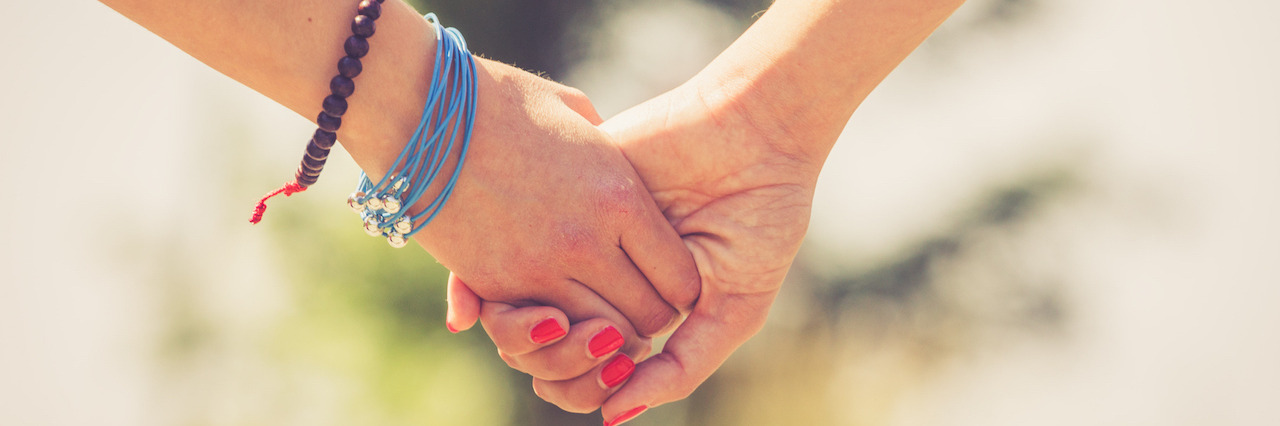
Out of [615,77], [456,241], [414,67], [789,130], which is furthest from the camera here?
[615,77]

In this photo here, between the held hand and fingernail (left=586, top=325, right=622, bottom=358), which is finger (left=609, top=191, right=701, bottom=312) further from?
fingernail (left=586, top=325, right=622, bottom=358)

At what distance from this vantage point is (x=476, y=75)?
1.55 m

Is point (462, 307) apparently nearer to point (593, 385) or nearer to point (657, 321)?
point (593, 385)

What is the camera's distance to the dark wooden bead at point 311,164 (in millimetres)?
1478

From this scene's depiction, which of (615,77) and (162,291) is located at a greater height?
(615,77)

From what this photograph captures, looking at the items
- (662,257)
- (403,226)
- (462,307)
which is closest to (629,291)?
(662,257)

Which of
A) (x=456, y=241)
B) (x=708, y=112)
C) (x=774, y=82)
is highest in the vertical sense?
(x=774, y=82)

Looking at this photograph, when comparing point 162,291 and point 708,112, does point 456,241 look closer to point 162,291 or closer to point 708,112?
point 708,112

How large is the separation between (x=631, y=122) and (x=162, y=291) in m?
3.11

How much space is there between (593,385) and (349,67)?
792 millimetres

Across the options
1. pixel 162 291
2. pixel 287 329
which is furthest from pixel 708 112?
pixel 162 291

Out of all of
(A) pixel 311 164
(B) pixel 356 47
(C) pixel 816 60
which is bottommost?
(A) pixel 311 164

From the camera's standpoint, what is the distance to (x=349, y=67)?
1.42m

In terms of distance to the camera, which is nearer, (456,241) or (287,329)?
(456,241)
